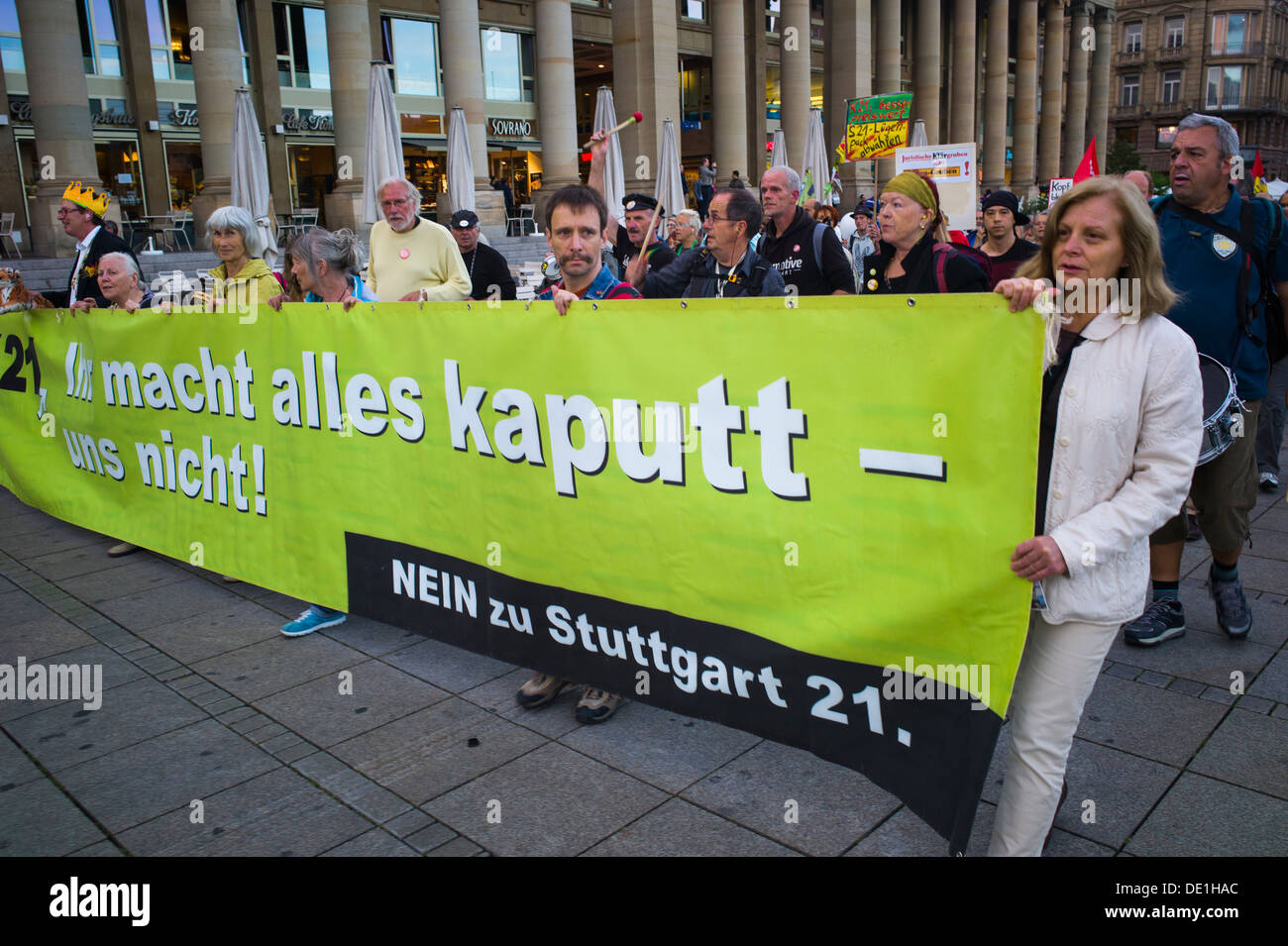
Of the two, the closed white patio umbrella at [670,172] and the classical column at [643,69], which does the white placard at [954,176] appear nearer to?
the closed white patio umbrella at [670,172]

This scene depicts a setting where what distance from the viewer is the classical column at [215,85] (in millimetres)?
18969

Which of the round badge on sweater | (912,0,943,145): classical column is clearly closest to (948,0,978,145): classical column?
(912,0,943,145): classical column

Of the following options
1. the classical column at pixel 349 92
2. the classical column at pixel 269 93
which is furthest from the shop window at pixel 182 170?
the classical column at pixel 349 92

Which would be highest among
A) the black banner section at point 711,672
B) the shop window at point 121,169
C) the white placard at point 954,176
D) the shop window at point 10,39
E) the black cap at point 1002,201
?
the shop window at point 10,39

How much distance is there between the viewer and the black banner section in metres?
2.80

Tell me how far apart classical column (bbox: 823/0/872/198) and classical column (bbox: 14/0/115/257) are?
2477cm

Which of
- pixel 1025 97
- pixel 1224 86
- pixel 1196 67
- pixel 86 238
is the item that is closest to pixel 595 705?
pixel 86 238

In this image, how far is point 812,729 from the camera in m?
3.15

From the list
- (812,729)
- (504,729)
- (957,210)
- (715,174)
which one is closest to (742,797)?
(812,729)

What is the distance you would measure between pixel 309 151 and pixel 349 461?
2868 cm

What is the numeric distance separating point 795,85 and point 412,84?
13.0 metres

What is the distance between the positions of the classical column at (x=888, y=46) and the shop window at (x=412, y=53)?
17.7 meters

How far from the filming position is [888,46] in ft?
125
